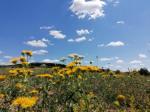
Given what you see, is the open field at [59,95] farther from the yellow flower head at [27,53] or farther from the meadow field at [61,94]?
the yellow flower head at [27,53]

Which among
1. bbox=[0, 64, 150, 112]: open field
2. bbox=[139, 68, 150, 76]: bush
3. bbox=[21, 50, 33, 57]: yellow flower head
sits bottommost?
bbox=[0, 64, 150, 112]: open field

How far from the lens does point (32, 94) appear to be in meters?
6.53

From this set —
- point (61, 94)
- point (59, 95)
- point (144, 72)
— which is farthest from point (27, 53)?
point (144, 72)

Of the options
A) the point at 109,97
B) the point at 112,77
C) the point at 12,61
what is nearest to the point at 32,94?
the point at 12,61

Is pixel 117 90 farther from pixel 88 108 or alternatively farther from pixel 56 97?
pixel 88 108

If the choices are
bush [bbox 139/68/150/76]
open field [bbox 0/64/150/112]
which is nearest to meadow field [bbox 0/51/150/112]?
open field [bbox 0/64/150/112]

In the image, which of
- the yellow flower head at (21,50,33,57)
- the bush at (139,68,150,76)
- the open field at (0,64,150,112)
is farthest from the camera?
the bush at (139,68,150,76)

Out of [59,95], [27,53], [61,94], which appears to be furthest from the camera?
[27,53]

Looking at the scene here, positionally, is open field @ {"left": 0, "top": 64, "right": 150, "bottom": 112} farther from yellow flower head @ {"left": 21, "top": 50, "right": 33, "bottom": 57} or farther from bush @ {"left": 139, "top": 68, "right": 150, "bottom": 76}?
bush @ {"left": 139, "top": 68, "right": 150, "bottom": 76}

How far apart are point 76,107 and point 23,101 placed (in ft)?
5.49

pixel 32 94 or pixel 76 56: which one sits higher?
pixel 76 56

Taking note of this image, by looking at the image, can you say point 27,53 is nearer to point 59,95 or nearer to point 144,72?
point 59,95

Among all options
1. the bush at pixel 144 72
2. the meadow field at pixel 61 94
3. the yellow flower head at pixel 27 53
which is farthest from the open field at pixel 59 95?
the bush at pixel 144 72

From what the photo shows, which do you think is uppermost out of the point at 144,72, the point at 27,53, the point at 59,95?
the point at 27,53
